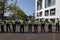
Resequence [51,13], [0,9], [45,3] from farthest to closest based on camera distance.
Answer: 1. [45,3]
2. [51,13]
3. [0,9]

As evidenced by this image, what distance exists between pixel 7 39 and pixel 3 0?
36373 millimetres

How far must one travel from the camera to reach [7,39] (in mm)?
16688

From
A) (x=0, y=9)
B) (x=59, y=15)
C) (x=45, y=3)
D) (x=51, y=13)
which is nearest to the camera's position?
(x=59, y=15)

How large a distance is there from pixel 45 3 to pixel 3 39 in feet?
181

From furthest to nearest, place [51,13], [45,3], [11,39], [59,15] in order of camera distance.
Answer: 1. [45,3]
2. [51,13]
3. [59,15]
4. [11,39]

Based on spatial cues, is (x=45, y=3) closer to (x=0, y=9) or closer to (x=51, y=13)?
(x=51, y=13)

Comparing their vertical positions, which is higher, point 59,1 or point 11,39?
point 59,1

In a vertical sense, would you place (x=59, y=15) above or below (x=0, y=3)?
below

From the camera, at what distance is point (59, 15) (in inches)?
1983

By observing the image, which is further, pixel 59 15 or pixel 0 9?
pixel 0 9

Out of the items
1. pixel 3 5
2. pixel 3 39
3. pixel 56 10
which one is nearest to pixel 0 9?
pixel 3 5

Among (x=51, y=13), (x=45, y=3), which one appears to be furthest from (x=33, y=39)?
(x=45, y=3)

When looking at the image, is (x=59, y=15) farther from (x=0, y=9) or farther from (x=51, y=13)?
(x=0, y=9)

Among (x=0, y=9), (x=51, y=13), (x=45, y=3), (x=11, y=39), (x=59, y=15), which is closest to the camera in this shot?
(x=11, y=39)
